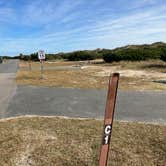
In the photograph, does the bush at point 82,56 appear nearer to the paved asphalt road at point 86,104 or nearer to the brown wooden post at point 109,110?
the paved asphalt road at point 86,104

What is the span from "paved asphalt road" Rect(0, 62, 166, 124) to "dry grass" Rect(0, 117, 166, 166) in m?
1.14

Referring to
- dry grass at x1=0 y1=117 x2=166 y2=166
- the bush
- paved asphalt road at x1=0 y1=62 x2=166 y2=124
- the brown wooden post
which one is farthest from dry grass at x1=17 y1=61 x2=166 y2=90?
the bush

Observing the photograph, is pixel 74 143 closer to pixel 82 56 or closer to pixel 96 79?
pixel 96 79

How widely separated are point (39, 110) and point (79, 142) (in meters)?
3.54

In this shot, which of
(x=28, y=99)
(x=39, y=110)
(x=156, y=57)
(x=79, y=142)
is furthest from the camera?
(x=156, y=57)

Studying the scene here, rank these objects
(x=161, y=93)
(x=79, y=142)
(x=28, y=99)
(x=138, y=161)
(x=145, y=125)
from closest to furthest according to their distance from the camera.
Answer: (x=138, y=161) < (x=79, y=142) < (x=145, y=125) < (x=28, y=99) < (x=161, y=93)

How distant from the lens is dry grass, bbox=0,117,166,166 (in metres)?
5.02

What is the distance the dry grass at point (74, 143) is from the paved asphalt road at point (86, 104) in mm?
1141

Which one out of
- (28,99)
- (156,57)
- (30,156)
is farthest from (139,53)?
(30,156)

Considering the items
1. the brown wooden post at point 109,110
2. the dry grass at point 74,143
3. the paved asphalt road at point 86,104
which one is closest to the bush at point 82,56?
the paved asphalt road at point 86,104

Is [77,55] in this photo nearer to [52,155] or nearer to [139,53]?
[139,53]

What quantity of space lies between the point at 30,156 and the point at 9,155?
375 millimetres

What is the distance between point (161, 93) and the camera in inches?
472

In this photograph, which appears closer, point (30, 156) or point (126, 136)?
point (30, 156)
